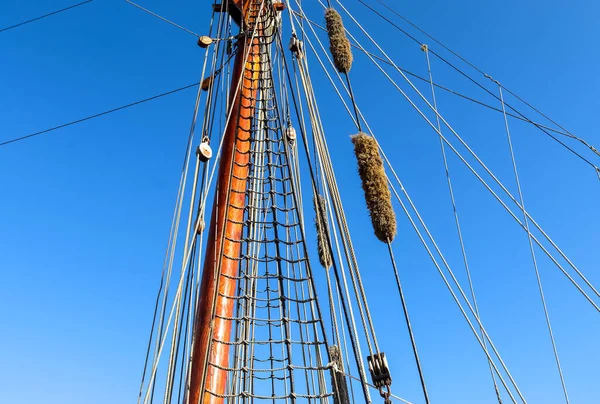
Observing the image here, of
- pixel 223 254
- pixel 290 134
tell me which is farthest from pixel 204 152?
pixel 290 134

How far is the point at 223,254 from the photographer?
505cm

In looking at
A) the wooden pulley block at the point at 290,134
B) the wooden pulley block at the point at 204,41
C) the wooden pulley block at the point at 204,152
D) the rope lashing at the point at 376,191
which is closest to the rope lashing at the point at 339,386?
the rope lashing at the point at 376,191

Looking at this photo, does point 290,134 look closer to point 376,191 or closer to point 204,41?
point 204,41

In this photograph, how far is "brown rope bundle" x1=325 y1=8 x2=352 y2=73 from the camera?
412cm

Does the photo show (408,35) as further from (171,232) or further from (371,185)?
(171,232)

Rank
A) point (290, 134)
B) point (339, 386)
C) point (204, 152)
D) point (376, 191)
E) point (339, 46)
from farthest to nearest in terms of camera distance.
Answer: point (290, 134) < point (204, 152) < point (339, 46) < point (339, 386) < point (376, 191)

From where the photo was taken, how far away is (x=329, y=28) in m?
4.29

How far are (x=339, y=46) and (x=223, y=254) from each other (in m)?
2.45

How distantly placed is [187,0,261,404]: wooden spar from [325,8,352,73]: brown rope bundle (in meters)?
1.30

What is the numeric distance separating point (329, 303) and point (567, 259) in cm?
251

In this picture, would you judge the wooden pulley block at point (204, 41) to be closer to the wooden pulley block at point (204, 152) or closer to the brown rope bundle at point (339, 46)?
the wooden pulley block at point (204, 152)

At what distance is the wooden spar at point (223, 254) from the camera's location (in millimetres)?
4430

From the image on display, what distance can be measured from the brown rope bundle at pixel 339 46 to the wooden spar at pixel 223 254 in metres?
1.30

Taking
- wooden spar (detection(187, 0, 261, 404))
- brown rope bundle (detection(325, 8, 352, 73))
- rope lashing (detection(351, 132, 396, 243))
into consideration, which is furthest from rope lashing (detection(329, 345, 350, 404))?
brown rope bundle (detection(325, 8, 352, 73))
